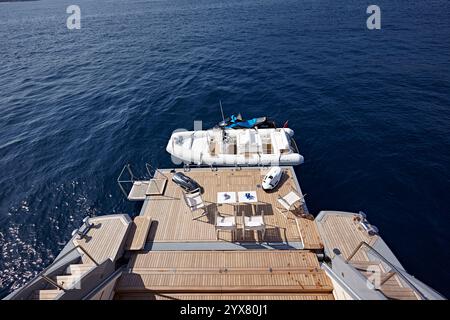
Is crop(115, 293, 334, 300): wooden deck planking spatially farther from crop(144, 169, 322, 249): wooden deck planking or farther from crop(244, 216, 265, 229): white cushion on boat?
crop(244, 216, 265, 229): white cushion on boat

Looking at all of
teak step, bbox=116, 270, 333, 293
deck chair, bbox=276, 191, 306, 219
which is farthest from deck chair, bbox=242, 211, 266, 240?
teak step, bbox=116, 270, 333, 293

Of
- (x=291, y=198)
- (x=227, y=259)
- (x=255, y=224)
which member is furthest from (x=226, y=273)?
(x=291, y=198)

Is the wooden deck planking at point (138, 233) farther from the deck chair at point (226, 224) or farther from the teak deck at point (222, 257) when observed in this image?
the deck chair at point (226, 224)

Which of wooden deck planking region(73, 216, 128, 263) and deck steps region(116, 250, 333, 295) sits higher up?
wooden deck planking region(73, 216, 128, 263)

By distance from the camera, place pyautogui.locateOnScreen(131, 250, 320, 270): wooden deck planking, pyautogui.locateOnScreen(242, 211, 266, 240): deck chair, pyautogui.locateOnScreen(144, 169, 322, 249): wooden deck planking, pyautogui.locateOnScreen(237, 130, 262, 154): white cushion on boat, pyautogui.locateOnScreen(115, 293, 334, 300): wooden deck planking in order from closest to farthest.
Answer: pyautogui.locateOnScreen(115, 293, 334, 300): wooden deck planking
pyautogui.locateOnScreen(131, 250, 320, 270): wooden deck planking
pyautogui.locateOnScreen(242, 211, 266, 240): deck chair
pyautogui.locateOnScreen(144, 169, 322, 249): wooden deck planking
pyautogui.locateOnScreen(237, 130, 262, 154): white cushion on boat

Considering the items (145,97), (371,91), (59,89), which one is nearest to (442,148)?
(371,91)
